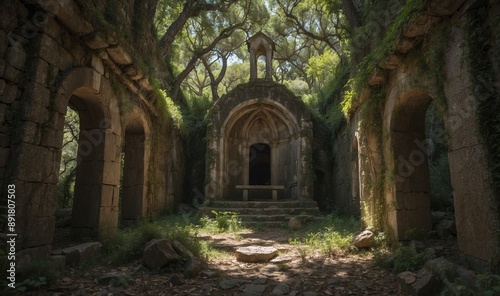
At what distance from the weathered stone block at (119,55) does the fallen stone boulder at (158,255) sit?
3.42 metres

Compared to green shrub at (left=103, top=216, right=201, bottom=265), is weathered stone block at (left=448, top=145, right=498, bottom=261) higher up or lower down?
higher up

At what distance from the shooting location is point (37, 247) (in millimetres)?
3934

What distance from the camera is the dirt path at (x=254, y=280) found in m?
3.70

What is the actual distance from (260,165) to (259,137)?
9.88ft

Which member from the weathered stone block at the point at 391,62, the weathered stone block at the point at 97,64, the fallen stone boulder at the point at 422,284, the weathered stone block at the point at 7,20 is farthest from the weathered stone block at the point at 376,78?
the weathered stone block at the point at 7,20

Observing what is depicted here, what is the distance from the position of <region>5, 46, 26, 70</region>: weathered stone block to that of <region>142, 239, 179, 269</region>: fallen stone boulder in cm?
289

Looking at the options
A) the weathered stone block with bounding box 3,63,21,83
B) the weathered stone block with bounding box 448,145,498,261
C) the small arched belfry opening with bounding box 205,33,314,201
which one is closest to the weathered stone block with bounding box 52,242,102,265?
the weathered stone block with bounding box 3,63,21,83

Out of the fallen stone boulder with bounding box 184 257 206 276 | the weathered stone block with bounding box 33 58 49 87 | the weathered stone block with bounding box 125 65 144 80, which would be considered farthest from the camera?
the weathered stone block with bounding box 125 65 144 80

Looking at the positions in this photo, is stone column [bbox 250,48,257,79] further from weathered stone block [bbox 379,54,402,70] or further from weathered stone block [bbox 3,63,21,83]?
weathered stone block [bbox 3,63,21,83]

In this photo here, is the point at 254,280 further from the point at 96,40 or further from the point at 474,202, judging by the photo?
the point at 96,40

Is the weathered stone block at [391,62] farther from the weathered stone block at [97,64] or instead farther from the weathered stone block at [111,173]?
the weathered stone block at [111,173]

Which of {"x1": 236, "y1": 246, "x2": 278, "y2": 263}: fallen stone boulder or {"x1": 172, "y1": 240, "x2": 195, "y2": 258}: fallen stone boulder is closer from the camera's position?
{"x1": 172, "y1": 240, "x2": 195, "y2": 258}: fallen stone boulder

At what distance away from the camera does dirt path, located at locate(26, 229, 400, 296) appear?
3701mm

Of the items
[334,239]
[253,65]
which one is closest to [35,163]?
[334,239]
